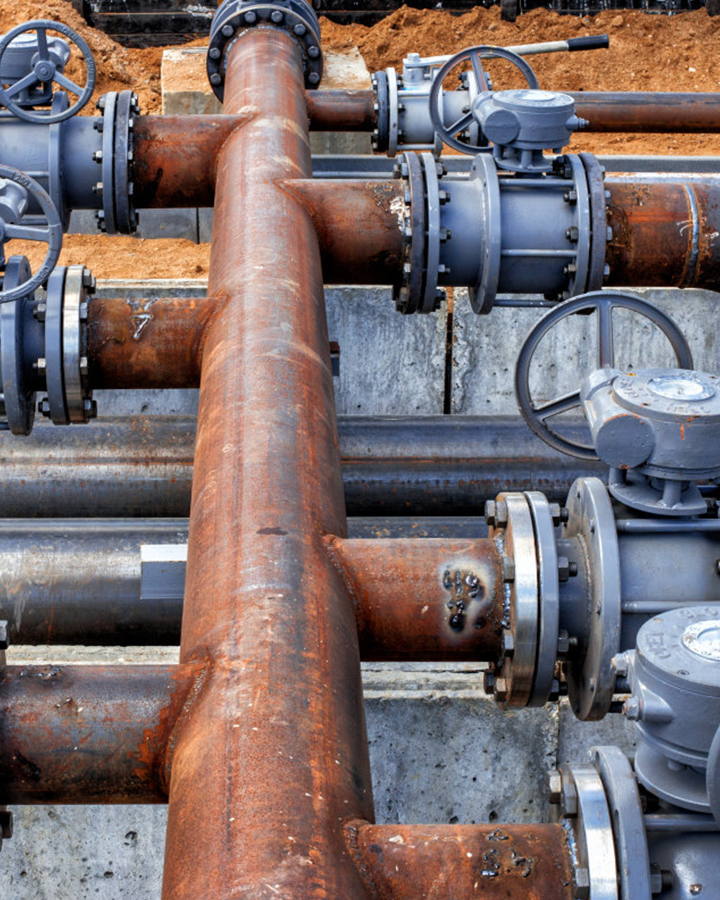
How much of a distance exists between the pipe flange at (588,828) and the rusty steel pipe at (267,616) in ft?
1.27

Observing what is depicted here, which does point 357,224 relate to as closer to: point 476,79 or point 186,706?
point 476,79

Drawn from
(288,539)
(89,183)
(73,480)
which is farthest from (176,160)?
(288,539)

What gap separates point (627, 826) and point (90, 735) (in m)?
1.03

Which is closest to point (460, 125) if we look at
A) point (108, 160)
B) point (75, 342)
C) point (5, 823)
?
point (108, 160)

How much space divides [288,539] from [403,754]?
5.99ft

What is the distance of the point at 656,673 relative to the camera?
78.8 inches

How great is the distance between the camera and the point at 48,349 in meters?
3.65

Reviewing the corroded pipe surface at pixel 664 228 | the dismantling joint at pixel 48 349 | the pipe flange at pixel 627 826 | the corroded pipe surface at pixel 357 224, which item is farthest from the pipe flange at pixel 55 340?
the pipe flange at pixel 627 826

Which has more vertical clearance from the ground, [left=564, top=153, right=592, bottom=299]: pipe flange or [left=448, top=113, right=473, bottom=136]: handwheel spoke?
[left=448, top=113, right=473, bottom=136]: handwheel spoke

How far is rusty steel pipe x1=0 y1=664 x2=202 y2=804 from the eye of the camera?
88.9 inches

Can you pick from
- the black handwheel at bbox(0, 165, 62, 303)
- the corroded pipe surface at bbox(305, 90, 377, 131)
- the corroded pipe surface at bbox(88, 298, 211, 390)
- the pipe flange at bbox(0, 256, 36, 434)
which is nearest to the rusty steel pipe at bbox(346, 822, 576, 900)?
the corroded pipe surface at bbox(88, 298, 211, 390)

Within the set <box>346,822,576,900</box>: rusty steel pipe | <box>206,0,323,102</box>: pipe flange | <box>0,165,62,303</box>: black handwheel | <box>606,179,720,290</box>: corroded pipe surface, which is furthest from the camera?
<box>206,0,323,102</box>: pipe flange

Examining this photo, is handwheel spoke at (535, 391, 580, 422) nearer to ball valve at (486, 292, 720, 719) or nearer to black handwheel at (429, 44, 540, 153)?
ball valve at (486, 292, 720, 719)

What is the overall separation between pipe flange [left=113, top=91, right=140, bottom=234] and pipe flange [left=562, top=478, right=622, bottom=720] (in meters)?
2.77
